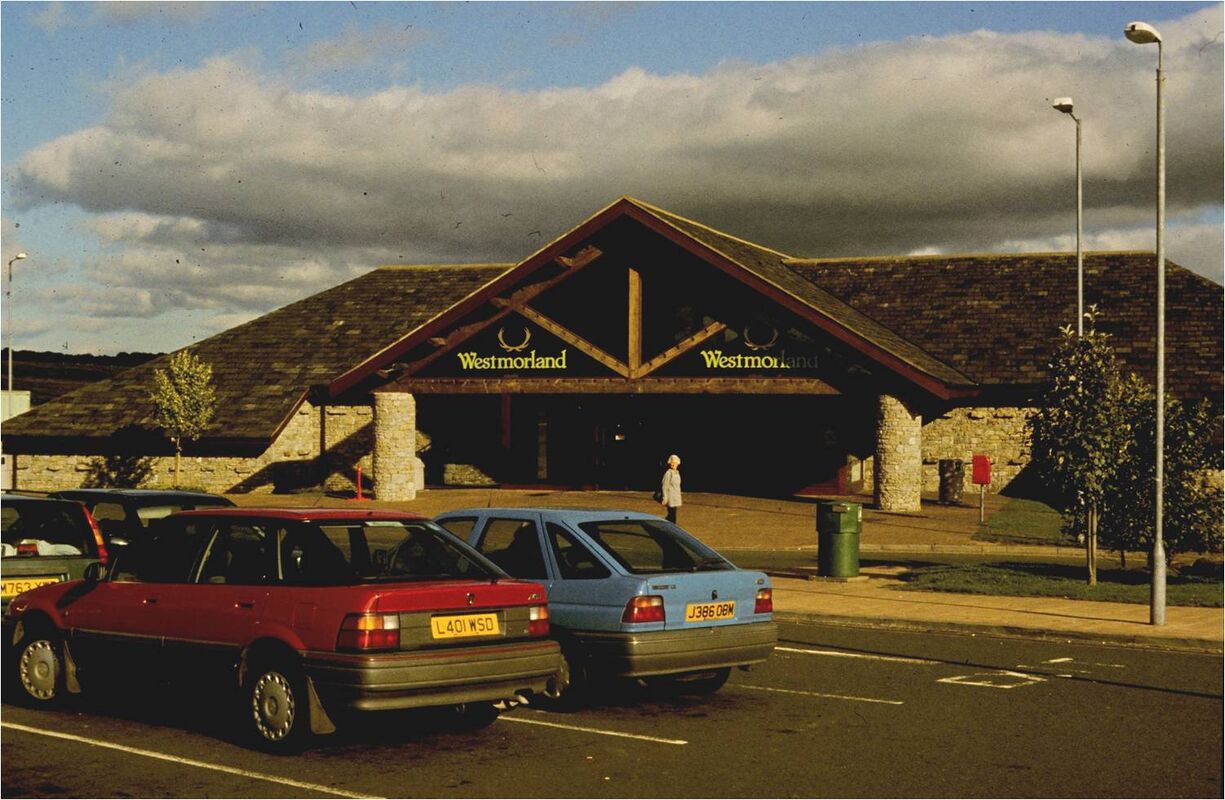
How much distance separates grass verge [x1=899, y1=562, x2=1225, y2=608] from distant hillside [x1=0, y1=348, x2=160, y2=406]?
221ft

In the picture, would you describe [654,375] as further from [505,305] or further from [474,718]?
[474,718]

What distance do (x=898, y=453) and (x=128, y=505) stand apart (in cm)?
2133

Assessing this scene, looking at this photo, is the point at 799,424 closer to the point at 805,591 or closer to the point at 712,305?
the point at 712,305

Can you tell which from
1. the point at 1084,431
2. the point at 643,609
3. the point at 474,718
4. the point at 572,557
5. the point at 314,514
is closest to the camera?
the point at 314,514

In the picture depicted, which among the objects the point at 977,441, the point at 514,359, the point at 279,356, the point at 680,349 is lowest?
the point at 977,441

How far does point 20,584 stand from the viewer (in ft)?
40.4

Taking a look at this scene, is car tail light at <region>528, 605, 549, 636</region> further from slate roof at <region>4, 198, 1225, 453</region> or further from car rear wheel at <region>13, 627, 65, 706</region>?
slate roof at <region>4, 198, 1225, 453</region>

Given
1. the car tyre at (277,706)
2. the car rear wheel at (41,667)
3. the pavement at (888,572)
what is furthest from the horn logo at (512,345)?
the car tyre at (277,706)

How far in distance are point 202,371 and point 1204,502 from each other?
92.4 ft

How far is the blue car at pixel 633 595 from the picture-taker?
10586 mm

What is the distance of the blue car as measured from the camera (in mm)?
10586

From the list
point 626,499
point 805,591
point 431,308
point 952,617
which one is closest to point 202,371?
point 431,308

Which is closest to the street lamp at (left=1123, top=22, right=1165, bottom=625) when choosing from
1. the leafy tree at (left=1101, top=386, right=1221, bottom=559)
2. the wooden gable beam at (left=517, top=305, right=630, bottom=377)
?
the leafy tree at (left=1101, top=386, right=1221, bottom=559)

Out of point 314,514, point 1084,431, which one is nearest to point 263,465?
point 1084,431
